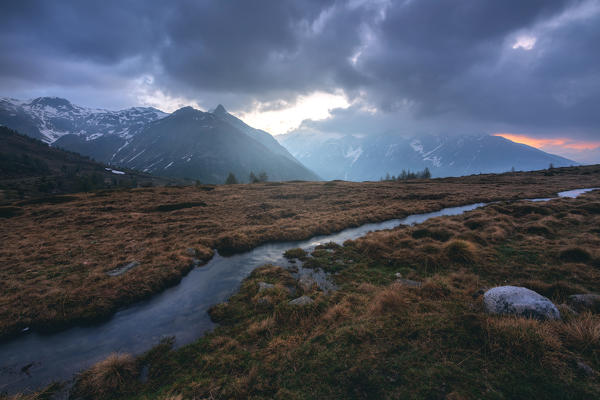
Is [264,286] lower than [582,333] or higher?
lower

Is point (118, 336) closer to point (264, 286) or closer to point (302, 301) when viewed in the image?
point (264, 286)

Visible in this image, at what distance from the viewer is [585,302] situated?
779 centimetres

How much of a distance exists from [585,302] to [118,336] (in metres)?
19.2

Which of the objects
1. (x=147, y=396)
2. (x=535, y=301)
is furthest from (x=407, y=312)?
(x=147, y=396)

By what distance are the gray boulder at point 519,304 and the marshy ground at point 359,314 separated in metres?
0.50

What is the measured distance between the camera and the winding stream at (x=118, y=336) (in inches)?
327

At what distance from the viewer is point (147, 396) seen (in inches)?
264

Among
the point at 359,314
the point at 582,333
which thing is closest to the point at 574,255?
the point at 582,333

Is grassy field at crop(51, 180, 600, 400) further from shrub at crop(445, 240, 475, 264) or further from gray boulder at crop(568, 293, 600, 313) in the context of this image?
gray boulder at crop(568, 293, 600, 313)

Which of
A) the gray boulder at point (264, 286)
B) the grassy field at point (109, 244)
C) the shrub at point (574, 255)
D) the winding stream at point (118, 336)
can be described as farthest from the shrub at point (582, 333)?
the winding stream at point (118, 336)

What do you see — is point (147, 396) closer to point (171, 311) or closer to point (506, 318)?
point (171, 311)

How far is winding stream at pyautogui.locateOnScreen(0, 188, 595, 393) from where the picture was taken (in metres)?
8.30

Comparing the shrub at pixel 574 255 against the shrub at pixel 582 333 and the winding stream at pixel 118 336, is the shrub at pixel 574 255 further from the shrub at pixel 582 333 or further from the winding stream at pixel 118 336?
the winding stream at pixel 118 336

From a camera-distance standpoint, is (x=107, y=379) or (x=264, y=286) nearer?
(x=107, y=379)
